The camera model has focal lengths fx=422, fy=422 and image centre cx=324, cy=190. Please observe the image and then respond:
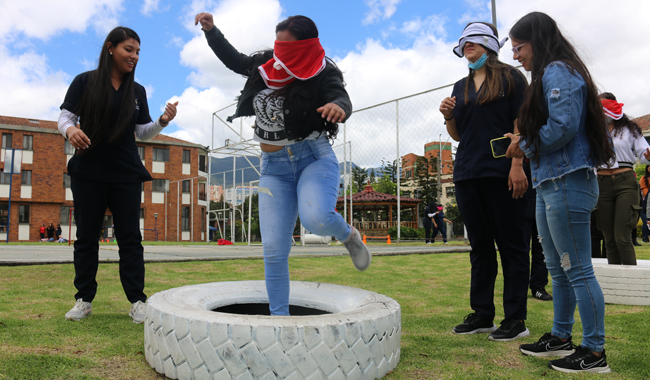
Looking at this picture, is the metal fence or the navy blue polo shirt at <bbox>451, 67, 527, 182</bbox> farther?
the metal fence

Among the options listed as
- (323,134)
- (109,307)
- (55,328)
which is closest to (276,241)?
(323,134)

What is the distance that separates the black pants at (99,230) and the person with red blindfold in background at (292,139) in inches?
40.4

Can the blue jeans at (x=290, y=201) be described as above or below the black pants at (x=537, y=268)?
above

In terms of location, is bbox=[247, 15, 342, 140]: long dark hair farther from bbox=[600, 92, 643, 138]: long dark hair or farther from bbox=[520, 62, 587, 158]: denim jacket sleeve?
bbox=[600, 92, 643, 138]: long dark hair

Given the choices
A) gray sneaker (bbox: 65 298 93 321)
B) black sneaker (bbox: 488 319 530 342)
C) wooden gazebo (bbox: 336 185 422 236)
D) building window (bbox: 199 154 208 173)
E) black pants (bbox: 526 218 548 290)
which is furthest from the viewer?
building window (bbox: 199 154 208 173)

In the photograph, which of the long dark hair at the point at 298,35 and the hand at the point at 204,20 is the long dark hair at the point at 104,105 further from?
the long dark hair at the point at 298,35

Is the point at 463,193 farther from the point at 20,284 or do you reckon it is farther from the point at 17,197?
the point at 17,197

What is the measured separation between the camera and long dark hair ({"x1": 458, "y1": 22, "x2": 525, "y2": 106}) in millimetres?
2406

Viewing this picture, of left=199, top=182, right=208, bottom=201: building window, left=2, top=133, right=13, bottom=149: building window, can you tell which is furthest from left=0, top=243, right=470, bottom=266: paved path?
left=199, top=182, right=208, bottom=201: building window

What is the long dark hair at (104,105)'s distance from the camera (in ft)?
8.46

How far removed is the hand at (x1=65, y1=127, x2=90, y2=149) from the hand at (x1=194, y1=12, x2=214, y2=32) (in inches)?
35.2

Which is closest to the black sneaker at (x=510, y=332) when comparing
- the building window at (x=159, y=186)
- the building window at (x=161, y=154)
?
the building window at (x=159, y=186)

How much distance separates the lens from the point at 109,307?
290 centimetres

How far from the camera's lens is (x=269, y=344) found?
1416 mm
